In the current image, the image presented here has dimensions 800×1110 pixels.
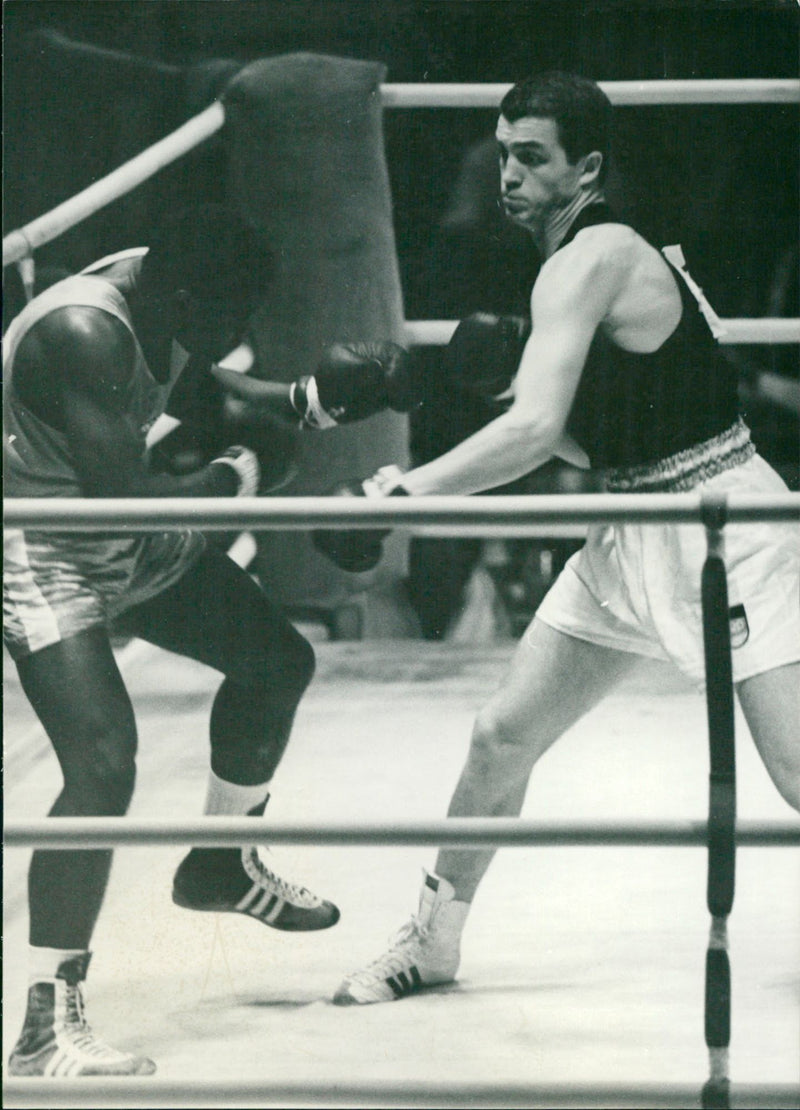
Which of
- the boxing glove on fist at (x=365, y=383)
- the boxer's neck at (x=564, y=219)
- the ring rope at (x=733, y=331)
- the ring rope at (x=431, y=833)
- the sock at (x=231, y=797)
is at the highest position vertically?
the boxer's neck at (x=564, y=219)

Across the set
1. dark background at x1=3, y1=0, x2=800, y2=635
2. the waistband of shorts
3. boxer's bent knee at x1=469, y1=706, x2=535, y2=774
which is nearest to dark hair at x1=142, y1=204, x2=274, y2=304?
dark background at x1=3, y1=0, x2=800, y2=635

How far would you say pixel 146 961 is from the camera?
1671mm

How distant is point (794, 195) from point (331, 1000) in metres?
1.16

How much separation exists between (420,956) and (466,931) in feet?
0.22

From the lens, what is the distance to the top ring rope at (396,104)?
1638 mm

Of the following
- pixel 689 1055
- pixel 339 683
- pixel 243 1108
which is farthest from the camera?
pixel 339 683

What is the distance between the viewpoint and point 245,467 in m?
1.67

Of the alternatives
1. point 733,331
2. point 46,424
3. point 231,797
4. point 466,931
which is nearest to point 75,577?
point 46,424

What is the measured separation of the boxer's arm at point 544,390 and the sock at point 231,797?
1.43ft

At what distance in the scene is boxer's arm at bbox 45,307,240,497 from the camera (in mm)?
1642

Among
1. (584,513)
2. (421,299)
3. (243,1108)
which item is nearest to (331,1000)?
(243,1108)

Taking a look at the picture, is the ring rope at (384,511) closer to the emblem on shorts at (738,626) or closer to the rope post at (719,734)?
the rope post at (719,734)

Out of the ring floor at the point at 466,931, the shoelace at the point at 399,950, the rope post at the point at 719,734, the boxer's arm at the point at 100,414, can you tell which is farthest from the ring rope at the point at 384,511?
the shoelace at the point at 399,950

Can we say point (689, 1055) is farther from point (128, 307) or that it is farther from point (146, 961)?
point (128, 307)
